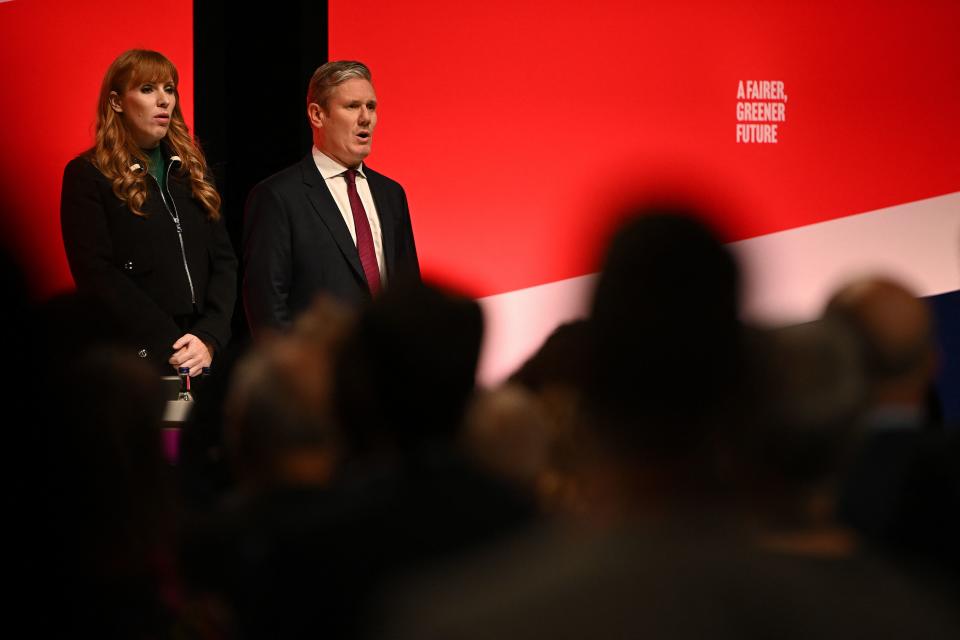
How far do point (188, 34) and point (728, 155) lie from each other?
236 cm

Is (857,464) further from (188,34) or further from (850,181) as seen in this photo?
(850,181)

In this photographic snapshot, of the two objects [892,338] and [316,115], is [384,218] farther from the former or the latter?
[892,338]

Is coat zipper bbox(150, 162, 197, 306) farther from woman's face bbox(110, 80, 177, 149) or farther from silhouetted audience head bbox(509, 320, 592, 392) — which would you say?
silhouetted audience head bbox(509, 320, 592, 392)

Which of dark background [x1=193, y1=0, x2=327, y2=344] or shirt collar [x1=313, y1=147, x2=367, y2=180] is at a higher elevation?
dark background [x1=193, y1=0, x2=327, y2=344]

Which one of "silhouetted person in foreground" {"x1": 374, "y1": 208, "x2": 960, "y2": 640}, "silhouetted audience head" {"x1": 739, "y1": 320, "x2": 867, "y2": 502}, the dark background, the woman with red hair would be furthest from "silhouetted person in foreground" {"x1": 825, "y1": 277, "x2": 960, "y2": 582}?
the dark background

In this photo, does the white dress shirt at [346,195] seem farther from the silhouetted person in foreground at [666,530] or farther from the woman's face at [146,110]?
the silhouetted person in foreground at [666,530]

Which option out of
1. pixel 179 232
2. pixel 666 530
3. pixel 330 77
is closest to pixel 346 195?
pixel 330 77

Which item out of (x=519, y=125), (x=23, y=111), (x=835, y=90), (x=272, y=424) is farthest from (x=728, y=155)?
(x=272, y=424)

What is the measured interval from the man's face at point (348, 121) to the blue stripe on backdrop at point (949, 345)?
3193 mm

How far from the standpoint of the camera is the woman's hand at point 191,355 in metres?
3.73

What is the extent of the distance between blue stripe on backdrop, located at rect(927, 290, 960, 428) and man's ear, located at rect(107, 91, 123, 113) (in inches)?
151

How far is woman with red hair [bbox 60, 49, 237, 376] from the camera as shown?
376 cm

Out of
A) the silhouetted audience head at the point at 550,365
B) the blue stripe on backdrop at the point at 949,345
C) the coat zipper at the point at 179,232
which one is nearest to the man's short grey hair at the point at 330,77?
the coat zipper at the point at 179,232

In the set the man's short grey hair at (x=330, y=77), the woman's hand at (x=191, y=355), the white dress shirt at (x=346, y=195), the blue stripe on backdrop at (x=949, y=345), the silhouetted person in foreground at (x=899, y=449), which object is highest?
the man's short grey hair at (x=330, y=77)
